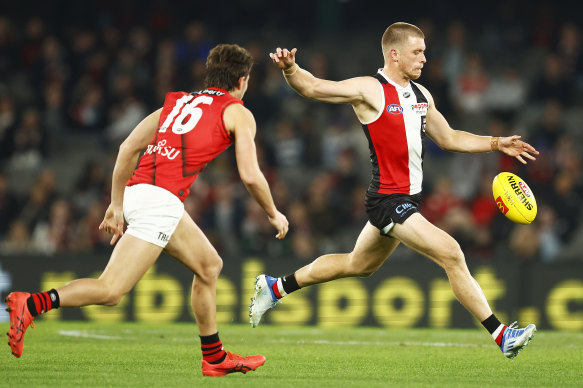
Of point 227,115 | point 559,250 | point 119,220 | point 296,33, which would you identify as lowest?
point 559,250

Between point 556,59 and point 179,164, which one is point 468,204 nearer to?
point 556,59

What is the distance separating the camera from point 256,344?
1012 centimetres

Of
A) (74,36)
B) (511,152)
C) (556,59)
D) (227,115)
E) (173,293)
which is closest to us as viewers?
(227,115)

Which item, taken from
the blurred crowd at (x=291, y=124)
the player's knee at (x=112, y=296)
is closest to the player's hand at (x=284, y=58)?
the player's knee at (x=112, y=296)

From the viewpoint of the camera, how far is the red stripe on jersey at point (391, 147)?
835cm

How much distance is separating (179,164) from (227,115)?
48cm

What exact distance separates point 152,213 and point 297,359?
2.41m

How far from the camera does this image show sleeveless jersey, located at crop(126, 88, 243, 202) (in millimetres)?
7043

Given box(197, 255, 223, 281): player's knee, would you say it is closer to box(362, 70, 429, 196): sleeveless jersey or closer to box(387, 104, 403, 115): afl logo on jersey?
box(362, 70, 429, 196): sleeveless jersey

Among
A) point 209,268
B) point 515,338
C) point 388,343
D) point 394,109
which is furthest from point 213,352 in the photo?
point 388,343

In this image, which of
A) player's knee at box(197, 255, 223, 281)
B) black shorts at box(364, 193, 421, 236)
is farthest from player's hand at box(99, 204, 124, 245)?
black shorts at box(364, 193, 421, 236)

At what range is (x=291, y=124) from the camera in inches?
698

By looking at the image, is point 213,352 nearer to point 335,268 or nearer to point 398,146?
point 335,268

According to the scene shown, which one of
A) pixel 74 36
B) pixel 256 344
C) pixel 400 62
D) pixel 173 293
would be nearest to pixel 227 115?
pixel 400 62
